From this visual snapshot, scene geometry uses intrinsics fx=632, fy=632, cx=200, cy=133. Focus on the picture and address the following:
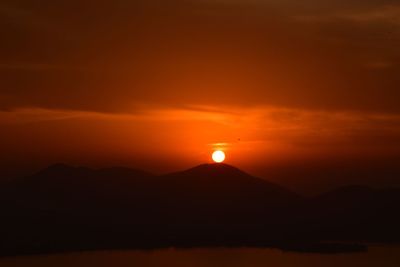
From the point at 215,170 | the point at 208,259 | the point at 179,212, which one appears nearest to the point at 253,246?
the point at 208,259

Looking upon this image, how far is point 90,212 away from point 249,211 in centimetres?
1666

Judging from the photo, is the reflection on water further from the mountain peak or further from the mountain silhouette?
the mountain peak

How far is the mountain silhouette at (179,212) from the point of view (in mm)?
43219

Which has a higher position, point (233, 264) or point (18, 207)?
point (18, 207)

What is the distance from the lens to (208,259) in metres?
33.0

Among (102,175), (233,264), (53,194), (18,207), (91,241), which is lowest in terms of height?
(233,264)

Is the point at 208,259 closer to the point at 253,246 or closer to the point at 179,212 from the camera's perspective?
the point at 253,246

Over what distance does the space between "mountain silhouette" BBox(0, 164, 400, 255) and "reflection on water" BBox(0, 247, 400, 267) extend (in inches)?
132

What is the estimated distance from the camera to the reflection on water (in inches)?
1187

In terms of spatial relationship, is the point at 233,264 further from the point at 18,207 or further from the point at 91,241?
the point at 18,207

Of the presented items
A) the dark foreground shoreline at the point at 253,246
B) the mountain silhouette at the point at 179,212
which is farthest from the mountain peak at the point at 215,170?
the dark foreground shoreline at the point at 253,246

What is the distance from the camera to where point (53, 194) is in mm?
69875

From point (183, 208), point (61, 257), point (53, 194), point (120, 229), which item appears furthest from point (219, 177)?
point (61, 257)

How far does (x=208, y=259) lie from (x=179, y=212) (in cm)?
3195
